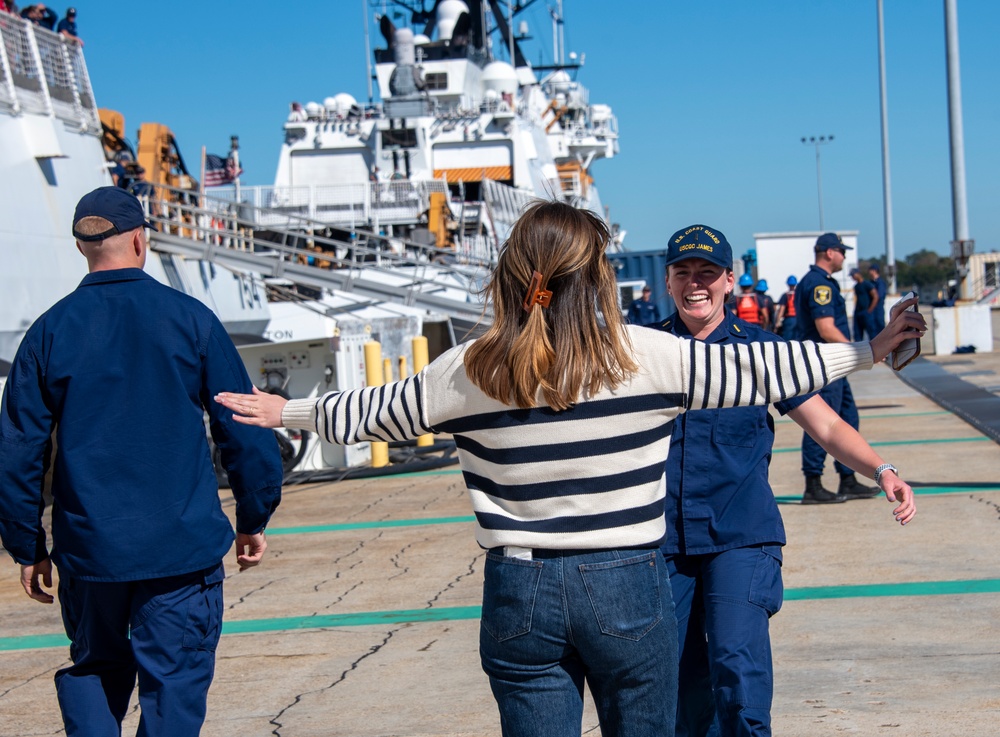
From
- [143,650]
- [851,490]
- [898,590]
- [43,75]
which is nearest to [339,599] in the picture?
[898,590]

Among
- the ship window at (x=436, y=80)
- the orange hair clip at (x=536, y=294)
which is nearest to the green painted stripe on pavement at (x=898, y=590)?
the orange hair clip at (x=536, y=294)

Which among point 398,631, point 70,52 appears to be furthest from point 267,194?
point 398,631

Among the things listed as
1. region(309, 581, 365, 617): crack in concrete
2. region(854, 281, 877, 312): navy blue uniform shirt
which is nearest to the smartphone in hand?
region(309, 581, 365, 617): crack in concrete

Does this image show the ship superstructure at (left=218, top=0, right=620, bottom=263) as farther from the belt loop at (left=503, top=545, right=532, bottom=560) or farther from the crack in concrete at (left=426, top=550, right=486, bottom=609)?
the belt loop at (left=503, top=545, right=532, bottom=560)

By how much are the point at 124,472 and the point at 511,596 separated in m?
1.26

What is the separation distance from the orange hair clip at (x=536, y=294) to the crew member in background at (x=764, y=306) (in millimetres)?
18407

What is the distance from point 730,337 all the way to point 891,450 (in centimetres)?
798

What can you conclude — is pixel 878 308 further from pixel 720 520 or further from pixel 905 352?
pixel 905 352

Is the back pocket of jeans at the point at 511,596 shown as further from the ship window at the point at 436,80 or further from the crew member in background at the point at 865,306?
the ship window at the point at 436,80

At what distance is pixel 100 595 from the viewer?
320 centimetres

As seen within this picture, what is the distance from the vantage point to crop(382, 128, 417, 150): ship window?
33.4m

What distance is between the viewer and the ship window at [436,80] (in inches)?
1555

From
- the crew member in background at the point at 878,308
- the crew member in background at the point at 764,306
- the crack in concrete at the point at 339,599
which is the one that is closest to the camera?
the crack in concrete at the point at 339,599

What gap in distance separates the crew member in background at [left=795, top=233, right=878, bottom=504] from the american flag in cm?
1841
